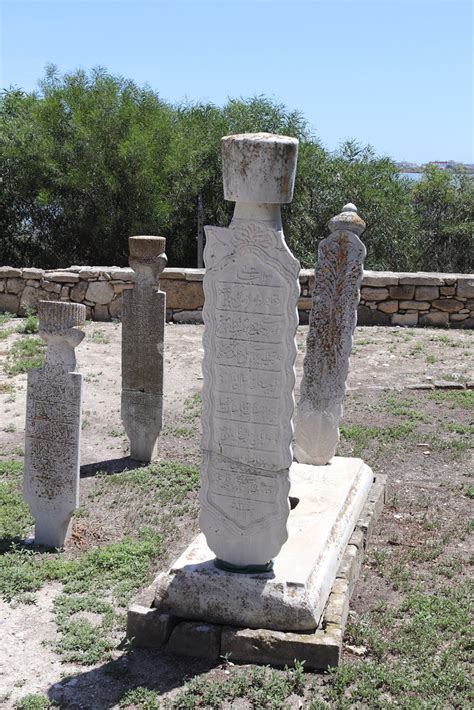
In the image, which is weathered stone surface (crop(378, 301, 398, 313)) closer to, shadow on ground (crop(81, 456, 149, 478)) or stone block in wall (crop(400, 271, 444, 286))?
stone block in wall (crop(400, 271, 444, 286))

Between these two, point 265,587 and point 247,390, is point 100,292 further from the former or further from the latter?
point 265,587

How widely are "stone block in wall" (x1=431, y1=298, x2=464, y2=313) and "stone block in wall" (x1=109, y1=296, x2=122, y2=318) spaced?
14.9ft

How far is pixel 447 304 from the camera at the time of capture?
1330 cm

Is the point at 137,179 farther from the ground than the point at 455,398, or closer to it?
farther from the ground

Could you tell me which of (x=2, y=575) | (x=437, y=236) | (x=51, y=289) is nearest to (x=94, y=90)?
(x=51, y=289)

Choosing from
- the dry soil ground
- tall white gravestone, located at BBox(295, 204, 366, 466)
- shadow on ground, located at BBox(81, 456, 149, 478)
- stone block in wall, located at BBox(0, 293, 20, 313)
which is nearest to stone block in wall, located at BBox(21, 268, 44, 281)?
stone block in wall, located at BBox(0, 293, 20, 313)

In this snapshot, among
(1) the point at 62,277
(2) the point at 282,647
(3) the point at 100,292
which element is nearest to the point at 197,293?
(3) the point at 100,292

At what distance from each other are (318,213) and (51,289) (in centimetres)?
694

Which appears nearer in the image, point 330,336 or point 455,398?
point 330,336

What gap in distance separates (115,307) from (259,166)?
9.08m

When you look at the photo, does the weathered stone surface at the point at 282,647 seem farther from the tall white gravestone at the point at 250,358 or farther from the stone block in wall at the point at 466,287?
the stone block in wall at the point at 466,287

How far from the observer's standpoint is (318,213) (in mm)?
18281

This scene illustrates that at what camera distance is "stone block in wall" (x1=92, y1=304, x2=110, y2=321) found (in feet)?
43.2

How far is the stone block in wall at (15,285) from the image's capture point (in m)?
13.4
